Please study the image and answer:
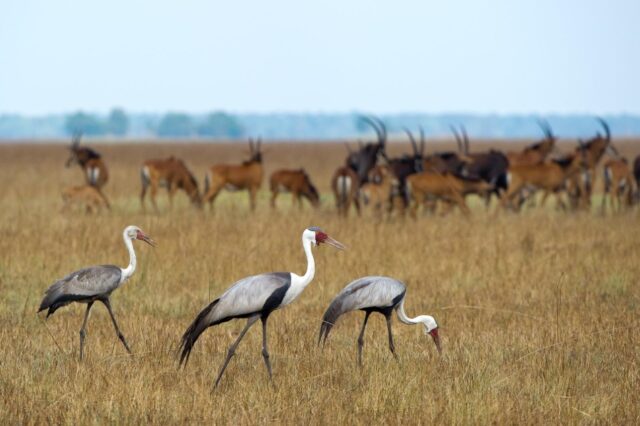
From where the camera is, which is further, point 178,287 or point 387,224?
point 387,224

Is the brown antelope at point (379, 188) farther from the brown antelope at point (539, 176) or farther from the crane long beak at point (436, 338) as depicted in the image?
the crane long beak at point (436, 338)

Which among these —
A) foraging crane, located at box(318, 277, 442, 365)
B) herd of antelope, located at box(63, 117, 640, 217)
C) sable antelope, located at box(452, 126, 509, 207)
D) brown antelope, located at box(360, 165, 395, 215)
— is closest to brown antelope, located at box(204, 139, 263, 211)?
herd of antelope, located at box(63, 117, 640, 217)

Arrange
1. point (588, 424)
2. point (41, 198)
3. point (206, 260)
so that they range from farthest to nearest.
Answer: point (41, 198), point (206, 260), point (588, 424)

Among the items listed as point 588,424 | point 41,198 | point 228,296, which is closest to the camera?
point 588,424

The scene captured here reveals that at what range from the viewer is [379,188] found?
19.2 m

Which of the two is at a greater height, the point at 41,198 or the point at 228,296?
the point at 228,296

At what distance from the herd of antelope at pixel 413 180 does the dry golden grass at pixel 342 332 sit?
233 centimetres

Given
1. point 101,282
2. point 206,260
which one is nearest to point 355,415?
point 101,282

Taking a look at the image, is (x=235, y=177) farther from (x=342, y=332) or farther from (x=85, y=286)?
(x=85, y=286)

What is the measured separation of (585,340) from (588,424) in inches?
86.3

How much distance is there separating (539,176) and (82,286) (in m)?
13.6

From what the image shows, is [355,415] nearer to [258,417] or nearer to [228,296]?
[258,417]

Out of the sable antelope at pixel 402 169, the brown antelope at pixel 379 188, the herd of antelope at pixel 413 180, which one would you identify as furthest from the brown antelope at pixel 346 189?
the sable antelope at pixel 402 169

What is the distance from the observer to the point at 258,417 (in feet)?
20.2
